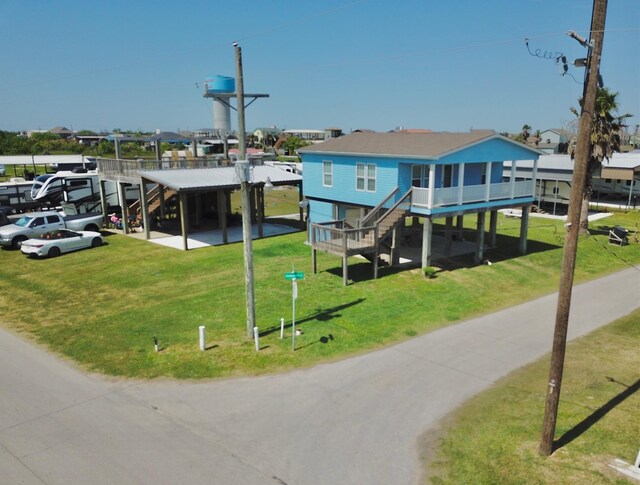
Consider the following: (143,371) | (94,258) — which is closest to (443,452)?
(143,371)

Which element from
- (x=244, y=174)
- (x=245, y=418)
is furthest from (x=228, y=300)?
(x=245, y=418)

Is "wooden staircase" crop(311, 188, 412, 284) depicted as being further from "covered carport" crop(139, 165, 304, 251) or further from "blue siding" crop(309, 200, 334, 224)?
"covered carport" crop(139, 165, 304, 251)

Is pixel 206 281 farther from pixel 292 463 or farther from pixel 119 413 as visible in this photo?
pixel 292 463

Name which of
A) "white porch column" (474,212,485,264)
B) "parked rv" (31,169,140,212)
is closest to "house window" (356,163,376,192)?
"white porch column" (474,212,485,264)

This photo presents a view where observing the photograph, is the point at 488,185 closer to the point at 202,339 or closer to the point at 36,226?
the point at 202,339

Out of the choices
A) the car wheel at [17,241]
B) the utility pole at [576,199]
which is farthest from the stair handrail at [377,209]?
the car wheel at [17,241]

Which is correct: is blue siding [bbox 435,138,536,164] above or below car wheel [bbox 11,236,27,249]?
above
